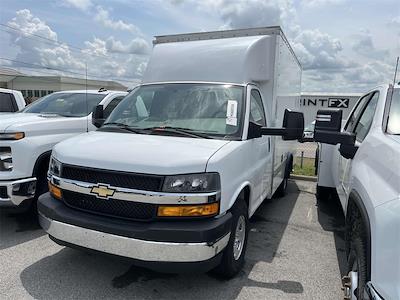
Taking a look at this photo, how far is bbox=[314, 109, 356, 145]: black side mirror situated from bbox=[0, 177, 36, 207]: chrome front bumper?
362cm

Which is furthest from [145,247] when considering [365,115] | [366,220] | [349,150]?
[365,115]

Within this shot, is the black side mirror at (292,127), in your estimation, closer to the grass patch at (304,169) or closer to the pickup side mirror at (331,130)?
the pickup side mirror at (331,130)

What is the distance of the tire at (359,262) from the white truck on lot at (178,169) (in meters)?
1.04

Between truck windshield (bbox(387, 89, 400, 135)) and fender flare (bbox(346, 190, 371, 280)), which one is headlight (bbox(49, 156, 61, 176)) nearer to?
fender flare (bbox(346, 190, 371, 280))

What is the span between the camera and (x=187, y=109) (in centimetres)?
418

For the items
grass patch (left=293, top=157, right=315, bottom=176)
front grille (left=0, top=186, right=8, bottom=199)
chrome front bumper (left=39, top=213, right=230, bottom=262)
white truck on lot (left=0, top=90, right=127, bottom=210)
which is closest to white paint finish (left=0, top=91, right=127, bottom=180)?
white truck on lot (left=0, top=90, right=127, bottom=210)

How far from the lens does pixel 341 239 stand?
16.3 ft

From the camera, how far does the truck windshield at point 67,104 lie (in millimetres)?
6258

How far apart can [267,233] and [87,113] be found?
11.8ft

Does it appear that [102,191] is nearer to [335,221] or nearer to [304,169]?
[335,221]

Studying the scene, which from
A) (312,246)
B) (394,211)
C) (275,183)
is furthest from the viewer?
(275,183)

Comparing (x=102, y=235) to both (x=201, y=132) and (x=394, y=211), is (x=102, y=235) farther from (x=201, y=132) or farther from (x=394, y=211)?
(x=394, y=211)

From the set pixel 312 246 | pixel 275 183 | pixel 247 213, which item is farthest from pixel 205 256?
pixel 275 183

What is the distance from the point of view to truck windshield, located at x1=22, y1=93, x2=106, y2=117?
6.26 meters
